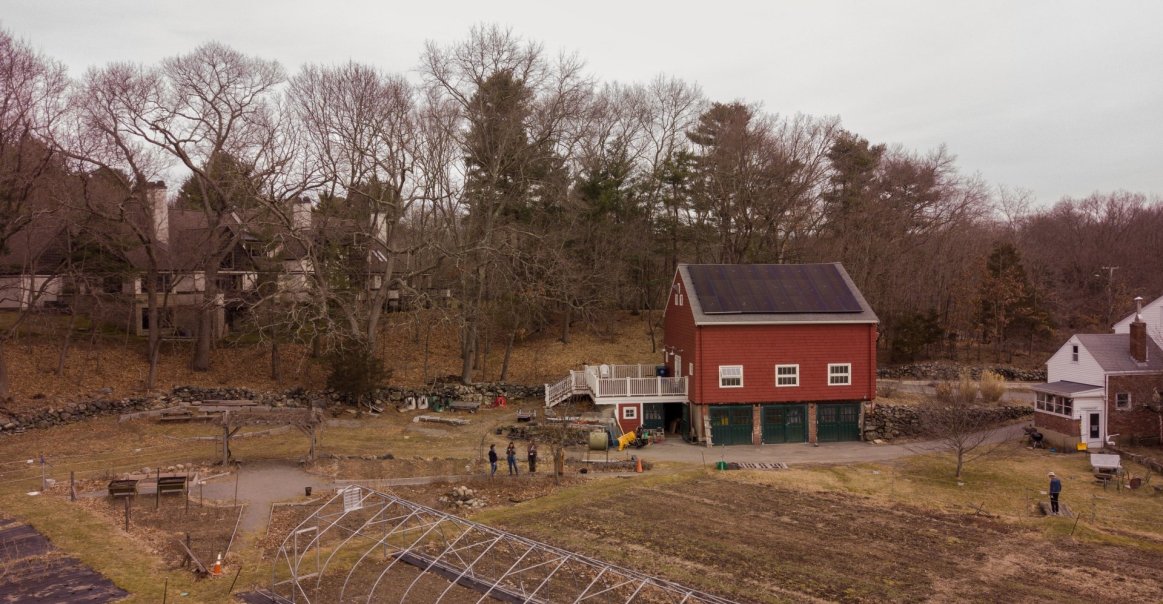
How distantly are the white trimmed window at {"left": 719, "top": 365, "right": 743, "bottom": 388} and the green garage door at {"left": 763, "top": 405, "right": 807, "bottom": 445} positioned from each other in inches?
73.3

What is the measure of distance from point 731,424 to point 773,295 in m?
6.68

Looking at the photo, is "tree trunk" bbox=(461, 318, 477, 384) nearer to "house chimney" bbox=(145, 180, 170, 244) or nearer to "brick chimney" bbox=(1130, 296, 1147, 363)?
"house chimney" bbox=(145, 180, 170, 244)

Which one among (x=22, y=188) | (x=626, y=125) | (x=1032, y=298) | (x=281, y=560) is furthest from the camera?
(x=626, y=125)

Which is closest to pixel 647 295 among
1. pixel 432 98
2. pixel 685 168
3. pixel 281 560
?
pixel 685 168

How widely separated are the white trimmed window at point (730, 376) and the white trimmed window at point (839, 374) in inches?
173

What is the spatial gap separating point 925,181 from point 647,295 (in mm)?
25823

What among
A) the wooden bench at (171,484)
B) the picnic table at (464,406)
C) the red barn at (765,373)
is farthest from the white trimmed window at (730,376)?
the wooden bench at (171,484)

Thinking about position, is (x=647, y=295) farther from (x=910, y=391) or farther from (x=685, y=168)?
(x=910, y=391)

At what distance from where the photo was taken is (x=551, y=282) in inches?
1989

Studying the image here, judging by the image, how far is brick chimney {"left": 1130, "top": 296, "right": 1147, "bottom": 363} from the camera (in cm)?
3406

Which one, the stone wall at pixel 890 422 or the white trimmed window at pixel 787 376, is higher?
the white trimmed window at pixel 787 376

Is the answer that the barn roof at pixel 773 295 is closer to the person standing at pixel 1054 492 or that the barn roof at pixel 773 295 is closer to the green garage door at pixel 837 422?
the green garage door at pixel 837 422

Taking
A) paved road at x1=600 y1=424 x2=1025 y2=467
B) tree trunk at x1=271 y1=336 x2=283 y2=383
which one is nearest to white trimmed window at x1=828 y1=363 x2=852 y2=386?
paved road at x1=600 y1=424 x2=1025 y2=467

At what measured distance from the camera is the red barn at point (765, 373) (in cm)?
3556
